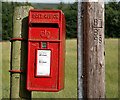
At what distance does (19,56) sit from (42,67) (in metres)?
0.30

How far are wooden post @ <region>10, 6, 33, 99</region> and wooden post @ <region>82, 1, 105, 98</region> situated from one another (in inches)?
29.2

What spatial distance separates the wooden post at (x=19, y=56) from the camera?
2289mm

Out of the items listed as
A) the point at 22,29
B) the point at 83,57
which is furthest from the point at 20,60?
the point at 83,57

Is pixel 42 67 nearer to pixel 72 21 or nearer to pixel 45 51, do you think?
pixel 45 51

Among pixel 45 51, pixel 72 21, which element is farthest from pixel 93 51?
pixel 72 21

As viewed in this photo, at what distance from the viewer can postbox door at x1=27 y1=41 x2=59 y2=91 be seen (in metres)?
2.36

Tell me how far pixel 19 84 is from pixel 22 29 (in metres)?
0.64

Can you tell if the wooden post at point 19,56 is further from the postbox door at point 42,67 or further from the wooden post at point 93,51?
the wooden post at point 93,51

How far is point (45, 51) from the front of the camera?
2406mm

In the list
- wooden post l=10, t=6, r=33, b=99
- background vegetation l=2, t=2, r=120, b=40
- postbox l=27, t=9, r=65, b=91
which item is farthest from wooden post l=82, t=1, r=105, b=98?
background vegetation l=2, t=2, r=120, b=40

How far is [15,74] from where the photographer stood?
2.29 m

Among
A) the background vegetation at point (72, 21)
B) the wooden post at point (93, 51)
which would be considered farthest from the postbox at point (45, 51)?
the background vegetation at point (72, 21)

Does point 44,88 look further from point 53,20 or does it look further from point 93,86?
point 53,20

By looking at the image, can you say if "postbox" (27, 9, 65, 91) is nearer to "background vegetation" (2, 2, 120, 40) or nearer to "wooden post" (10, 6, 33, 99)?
"wooden post" (10, 6, 33, 99)
